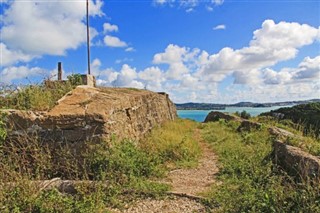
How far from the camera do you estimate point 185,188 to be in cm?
694

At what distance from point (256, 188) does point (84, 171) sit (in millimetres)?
3412

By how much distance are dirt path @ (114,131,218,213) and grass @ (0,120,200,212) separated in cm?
24

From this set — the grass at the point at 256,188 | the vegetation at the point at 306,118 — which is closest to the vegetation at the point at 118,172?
the grass at the point at 256,188

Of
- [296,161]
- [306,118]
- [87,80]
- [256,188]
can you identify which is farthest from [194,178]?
[306,118]

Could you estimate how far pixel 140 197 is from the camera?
6121mm

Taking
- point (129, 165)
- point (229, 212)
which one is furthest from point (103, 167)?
point (229, 212)

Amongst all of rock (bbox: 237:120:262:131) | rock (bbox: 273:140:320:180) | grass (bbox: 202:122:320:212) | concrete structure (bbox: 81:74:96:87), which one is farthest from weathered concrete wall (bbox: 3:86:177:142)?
rock (bbox: 237:120:262:131)

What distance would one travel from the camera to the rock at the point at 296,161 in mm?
6086

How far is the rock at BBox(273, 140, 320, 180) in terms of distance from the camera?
6086 millimetres

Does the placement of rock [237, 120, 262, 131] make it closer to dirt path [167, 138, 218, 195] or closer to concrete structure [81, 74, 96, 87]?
dirt path [167, 138, 218, 195]

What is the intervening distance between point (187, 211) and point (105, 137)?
297 cm

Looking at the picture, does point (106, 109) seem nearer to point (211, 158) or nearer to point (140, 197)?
point (140, 197)

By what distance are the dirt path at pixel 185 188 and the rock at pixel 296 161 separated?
4.88ft

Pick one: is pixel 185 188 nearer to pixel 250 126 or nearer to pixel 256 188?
pixel 256 188
